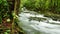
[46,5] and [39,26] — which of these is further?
[46,5]

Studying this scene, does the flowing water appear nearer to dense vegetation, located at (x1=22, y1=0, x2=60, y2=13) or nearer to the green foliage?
the green foliage

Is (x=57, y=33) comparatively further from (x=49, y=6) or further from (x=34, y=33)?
(x=49, y=6)

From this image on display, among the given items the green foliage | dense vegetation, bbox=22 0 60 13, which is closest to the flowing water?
the green foliage

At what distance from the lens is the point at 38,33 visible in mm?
11219

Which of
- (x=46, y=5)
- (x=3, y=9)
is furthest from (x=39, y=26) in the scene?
(x=46, y=5)

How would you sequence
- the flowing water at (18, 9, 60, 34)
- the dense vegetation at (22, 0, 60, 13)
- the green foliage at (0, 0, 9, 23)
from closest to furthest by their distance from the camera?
the green foliage at (0, 0, 9, 23)
the flowing water at (18, 9, 60, 34)
the dense vegetation at (22, 0, 60, 13)

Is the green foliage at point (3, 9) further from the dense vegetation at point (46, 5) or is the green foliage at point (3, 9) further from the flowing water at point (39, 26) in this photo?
the dense vegetation at point (46, 5)

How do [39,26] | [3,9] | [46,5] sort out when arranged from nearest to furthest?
[3,9]
[39,26]
[46,5]

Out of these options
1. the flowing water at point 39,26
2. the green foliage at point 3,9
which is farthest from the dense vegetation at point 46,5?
the green foliage at point 3,9

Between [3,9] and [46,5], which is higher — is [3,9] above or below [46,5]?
above

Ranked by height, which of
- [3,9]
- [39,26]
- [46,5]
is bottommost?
[39,26]

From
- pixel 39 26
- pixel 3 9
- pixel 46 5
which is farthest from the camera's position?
pixel 46 5

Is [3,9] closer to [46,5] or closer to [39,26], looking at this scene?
[39,26]

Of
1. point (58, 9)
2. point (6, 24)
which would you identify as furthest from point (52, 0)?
point (6, 24)
